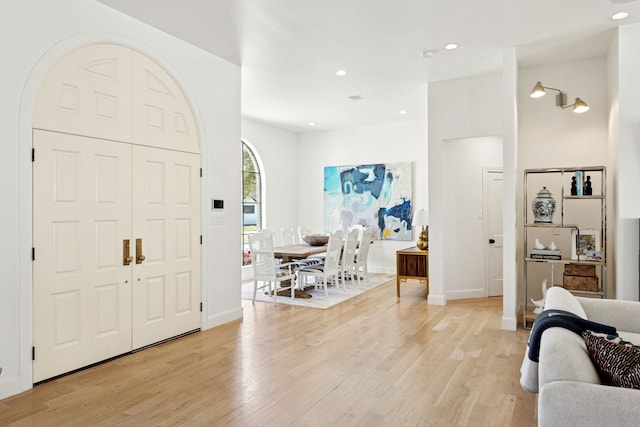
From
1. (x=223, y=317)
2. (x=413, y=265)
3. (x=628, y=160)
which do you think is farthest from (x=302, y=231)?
(x=628, y=160)

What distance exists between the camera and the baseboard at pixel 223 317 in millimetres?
4924

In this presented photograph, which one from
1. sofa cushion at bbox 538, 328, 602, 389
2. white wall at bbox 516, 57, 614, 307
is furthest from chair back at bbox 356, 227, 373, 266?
sofa cushion at bbox 538, 328, 602, 389

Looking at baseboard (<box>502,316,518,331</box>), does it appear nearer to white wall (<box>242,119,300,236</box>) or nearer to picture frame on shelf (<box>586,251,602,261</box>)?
picture frame on shelf (<box>586,251,602,261</box>)

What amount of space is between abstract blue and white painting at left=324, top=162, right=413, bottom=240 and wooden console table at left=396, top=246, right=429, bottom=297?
2.17m

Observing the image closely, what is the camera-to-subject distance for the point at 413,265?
21.8 ft

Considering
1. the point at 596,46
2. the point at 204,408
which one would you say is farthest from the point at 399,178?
the point at 204,408

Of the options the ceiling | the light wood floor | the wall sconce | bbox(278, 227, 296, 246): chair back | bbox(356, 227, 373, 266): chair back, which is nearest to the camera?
the light wood floor

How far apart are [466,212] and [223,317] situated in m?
3.88

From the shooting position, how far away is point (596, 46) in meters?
4.80

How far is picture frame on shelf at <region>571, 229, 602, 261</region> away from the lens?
15.0ft

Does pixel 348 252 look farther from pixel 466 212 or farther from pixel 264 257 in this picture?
pixel 466 212

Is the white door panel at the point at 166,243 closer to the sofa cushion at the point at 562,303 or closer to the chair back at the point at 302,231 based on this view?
the sofa cushion at the point at 562,303

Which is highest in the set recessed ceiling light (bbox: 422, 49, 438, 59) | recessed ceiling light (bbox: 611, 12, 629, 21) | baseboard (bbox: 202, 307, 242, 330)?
recessed ceiling light (bbox: 422, 49, 438, 59)

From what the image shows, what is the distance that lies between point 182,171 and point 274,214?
4852 millimetres
